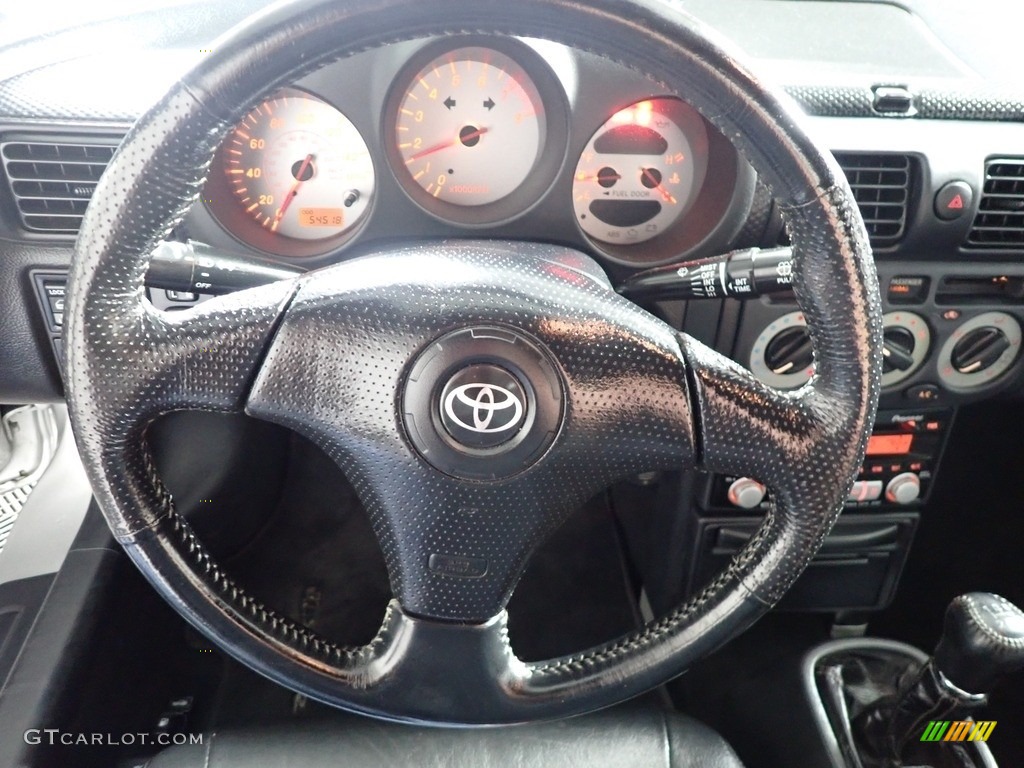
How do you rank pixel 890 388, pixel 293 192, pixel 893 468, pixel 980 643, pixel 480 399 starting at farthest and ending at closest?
pixel 893 468 < pixel 890 388 < pixel 293 192 < pixel 980 643 < pixel 480 399

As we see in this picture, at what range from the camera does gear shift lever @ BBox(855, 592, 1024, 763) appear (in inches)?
42.7

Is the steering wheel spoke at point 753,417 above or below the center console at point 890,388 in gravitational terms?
above

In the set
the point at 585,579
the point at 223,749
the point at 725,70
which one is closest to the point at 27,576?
the point at 223,749

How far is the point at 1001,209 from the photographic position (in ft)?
3.93

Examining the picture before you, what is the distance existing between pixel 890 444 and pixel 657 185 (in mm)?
578

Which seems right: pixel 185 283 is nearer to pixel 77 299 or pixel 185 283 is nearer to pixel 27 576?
pixel 77 299

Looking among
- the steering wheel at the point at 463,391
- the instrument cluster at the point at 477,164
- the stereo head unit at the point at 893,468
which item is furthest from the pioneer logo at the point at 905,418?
the steering wheel at the point at 463,391

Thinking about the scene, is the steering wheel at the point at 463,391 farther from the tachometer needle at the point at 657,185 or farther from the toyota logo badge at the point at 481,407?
the tachometer needle at the point at 657,185

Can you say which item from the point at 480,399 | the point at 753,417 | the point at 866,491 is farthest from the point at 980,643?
the point at 480,399

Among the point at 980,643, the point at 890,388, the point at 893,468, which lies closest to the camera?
the point at 980,643

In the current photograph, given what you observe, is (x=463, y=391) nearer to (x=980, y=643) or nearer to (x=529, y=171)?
(x=529, y=171)

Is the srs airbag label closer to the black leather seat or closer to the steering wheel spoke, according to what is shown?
the steering wheel spoke

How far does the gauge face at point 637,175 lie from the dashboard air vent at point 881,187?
19 centimetres

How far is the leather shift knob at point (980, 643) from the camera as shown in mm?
1079
